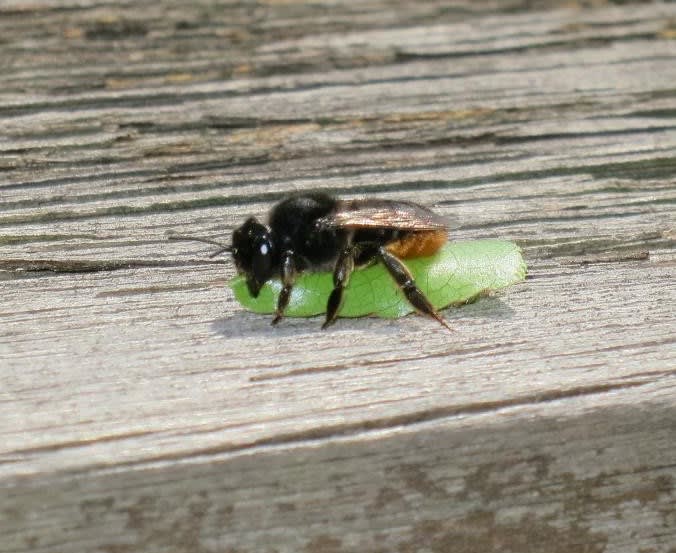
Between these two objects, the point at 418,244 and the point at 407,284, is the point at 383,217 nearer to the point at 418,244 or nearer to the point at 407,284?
the point at 418,244

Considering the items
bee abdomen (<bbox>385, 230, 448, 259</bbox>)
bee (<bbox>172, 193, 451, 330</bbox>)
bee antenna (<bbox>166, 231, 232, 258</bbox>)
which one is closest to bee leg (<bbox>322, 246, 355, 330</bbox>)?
bee (<bbox>172, 193, 451, 330</bbox>)

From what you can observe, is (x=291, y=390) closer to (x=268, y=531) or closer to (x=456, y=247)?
(x=268, y=531)

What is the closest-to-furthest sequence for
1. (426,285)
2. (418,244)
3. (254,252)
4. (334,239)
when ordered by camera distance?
1. (426,285)
2. (254,252)
3. (418,244)
4. (334,239)

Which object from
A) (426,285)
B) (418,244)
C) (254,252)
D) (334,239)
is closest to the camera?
(426,285)

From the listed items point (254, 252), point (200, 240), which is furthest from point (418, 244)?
point (200, 240)

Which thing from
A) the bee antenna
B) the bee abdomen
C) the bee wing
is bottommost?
the bee abdomen

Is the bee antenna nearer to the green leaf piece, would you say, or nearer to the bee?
the bee

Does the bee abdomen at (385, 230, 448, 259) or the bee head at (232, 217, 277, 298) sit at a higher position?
the bee head at (232, 217, 277, 298)
